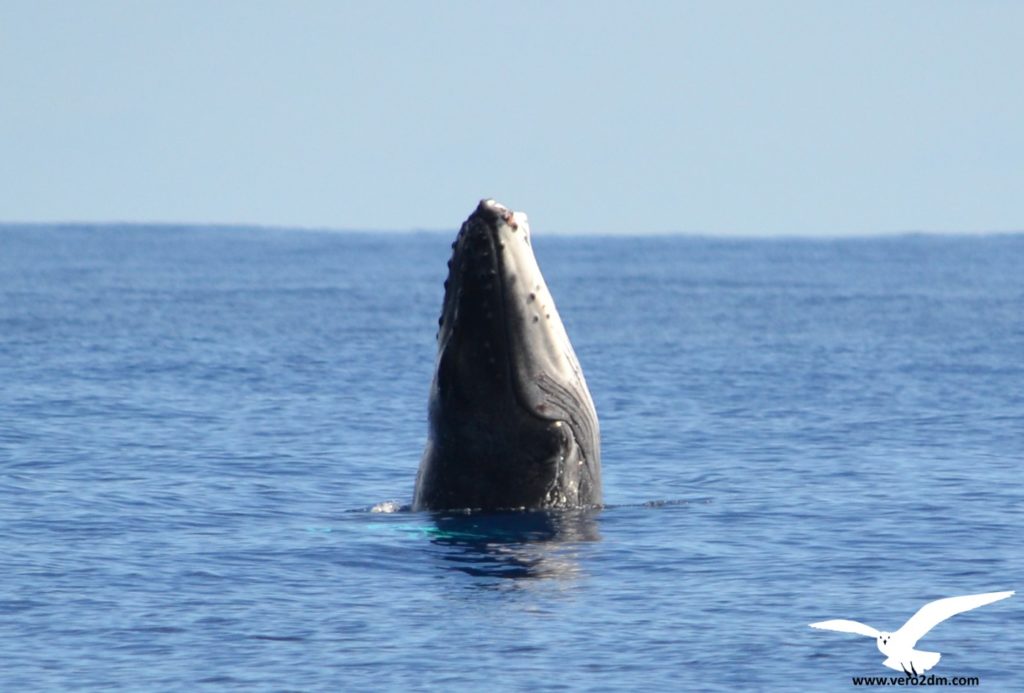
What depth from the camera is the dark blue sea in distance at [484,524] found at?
610 inches

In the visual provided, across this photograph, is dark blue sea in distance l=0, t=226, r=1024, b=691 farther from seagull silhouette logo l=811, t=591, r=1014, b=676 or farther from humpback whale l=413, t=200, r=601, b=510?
humpback whale l=413, t=200, r=601, b=510

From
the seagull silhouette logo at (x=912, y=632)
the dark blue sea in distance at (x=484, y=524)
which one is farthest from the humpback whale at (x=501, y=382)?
the seagull silhouette logo at (x=912, y=632)

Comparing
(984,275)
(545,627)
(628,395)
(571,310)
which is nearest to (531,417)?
(545,627)

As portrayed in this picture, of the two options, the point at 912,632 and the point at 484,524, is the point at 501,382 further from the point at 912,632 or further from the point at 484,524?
the point at 912,632

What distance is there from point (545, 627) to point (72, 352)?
33.2m

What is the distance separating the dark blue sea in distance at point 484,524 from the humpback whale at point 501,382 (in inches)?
18.9

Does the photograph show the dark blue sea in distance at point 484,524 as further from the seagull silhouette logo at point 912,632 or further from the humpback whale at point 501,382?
the humpback whale at point 501,382

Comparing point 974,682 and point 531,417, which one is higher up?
→ point 531,417

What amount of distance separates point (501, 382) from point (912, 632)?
222 inches

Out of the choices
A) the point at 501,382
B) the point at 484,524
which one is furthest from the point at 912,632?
the point at 484,524

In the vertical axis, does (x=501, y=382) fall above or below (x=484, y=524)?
above

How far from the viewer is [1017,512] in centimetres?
2284

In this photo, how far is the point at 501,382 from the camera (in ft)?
63.5

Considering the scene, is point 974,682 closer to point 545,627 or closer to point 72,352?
point 545,627
